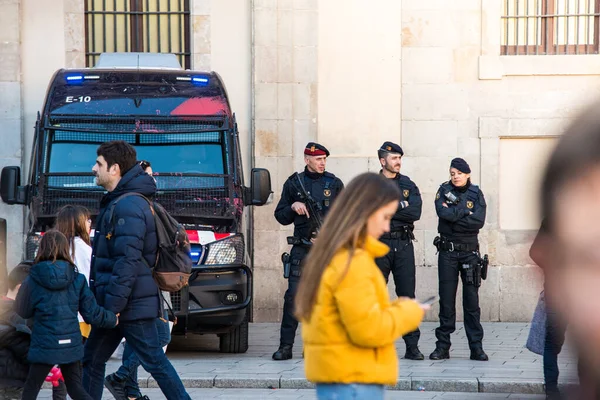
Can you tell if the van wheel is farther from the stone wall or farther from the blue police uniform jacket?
the stone wall

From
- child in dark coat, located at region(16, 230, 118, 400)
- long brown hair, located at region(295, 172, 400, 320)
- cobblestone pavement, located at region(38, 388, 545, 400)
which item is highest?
long brown hair, located at region(295, 172, 400, 320)

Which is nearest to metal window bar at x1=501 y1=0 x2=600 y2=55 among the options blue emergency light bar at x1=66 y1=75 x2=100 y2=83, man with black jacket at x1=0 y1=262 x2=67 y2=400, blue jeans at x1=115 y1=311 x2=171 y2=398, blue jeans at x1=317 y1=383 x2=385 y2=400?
blue emergency light bar at x1=66 y1=75 x2=100 y2=83

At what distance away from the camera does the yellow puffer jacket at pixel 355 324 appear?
12.2 feet

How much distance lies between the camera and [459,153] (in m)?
13.1

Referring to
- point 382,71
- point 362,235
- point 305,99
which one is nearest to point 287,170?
point 305,99

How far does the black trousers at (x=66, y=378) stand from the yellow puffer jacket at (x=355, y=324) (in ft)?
9.63

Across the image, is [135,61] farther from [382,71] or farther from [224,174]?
[382,71]

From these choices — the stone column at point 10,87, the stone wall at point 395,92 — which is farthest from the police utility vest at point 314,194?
the stone column at point 10,87

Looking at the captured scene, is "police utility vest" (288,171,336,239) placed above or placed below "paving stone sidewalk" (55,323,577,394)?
above

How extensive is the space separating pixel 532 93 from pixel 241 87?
3.65 m

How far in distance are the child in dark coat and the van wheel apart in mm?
3960

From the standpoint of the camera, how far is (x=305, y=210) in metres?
9.66

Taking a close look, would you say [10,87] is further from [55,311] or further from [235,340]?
[55,311]

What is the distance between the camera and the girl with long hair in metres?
7.67
